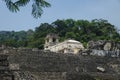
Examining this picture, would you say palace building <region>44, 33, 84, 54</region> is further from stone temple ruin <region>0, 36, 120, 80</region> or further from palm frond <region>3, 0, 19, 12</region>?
palm frond <region>3, 0, 19, 12</region>

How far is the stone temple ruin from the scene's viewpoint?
1278 cm

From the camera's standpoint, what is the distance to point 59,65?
14.5 metres

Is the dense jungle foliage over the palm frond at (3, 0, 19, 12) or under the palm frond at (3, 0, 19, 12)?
over

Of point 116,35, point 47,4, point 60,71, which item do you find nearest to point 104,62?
point 60,71

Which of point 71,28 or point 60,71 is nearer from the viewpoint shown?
point 60,71

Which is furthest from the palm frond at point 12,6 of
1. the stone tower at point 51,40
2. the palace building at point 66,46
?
the stone tower at point 51,40

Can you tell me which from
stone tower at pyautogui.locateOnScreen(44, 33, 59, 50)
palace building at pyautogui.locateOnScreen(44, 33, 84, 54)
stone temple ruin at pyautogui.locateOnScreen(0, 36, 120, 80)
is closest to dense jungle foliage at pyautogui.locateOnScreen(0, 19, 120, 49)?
stone tower at pyautogui.locateOnScreen(44, 33, 59, 50)

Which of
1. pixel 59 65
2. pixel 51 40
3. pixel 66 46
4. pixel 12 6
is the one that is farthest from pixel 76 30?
pixel 12 6

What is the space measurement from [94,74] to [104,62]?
2521mm

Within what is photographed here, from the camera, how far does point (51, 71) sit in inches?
541

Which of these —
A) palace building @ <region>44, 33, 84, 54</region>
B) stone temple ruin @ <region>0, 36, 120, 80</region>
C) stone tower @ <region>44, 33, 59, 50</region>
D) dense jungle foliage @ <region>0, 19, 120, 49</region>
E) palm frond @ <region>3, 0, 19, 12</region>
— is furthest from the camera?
dense jungle foliage @ <region>0, 19, 120, 49</region>

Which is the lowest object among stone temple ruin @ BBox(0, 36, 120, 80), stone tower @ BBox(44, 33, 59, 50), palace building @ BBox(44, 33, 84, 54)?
stone temple ruin @ BBox(0, 36, 120, 80)

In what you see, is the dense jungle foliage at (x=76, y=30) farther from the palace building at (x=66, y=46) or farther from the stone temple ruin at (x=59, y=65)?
the stone temple ruin at (x=59, y=65)

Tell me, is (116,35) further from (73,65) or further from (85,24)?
(73,65)
